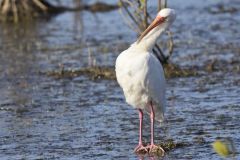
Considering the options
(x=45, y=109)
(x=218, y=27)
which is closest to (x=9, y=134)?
(x=45, y=109)

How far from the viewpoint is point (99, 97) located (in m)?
12.2

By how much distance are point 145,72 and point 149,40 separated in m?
0.41

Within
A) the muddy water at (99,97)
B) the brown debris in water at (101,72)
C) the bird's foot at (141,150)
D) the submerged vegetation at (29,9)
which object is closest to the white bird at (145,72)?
the bird's foot at (141,150)

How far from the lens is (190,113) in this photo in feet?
35.6

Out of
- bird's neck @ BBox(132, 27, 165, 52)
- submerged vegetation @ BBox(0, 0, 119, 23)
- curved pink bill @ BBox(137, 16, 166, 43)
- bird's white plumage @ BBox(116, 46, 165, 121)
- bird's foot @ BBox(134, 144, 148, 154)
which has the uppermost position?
curved pink bill @ BBox(137, 16, 166, 43)

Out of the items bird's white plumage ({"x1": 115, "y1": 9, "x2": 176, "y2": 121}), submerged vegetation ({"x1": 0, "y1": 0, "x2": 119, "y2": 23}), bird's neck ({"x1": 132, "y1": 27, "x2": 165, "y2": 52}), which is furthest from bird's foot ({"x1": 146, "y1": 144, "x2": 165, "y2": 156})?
submerged vegetation ({"x1": 0, "y1": 0, "x2": 119, "y2": 23})

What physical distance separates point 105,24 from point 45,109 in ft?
32.4

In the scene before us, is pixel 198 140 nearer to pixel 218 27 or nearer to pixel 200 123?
pixel 200 123

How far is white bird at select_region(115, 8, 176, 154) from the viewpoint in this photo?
28.3ft

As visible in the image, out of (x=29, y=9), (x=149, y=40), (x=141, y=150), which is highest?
(x=149, y=40)

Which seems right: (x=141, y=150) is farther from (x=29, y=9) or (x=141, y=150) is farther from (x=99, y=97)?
(x=29, y=9)

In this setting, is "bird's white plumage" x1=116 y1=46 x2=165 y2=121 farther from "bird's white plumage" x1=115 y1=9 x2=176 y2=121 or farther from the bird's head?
the bird's head

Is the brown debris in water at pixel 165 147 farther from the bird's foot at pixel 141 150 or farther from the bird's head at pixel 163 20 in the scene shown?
the bird's head at pixel 163 20

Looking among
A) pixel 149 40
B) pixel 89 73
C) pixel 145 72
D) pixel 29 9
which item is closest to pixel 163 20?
pixel 149 40
